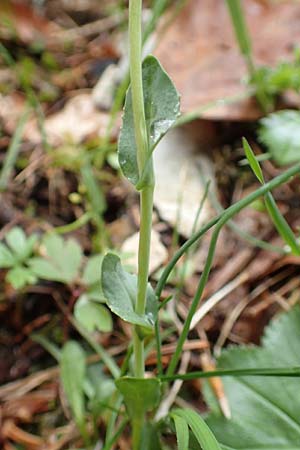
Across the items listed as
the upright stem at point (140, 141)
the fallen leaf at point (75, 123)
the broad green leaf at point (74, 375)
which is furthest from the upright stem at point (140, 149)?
the fallen leaf at point (75, 123)

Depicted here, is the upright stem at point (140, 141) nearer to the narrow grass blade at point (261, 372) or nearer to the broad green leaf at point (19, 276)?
the narrow grass blade at point (261, 372)

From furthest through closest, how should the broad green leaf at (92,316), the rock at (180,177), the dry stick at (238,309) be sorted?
the rock at (180,177)
the dry stick at (238,309)
the broad green leaf at (92,316)

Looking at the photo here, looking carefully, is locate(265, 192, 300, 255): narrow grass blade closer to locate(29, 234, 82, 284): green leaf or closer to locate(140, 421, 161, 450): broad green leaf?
locate(140, 421, 161, 450): broad green leaf

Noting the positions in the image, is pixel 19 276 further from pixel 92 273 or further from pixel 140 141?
pixel 140 141

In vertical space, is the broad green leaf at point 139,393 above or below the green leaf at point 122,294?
below

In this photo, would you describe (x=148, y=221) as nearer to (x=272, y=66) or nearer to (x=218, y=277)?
(x=218, y=277)

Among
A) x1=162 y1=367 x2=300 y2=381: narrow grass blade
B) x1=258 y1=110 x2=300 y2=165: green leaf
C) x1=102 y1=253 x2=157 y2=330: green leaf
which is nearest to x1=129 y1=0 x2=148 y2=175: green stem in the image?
x1=102 y1=253 x2=157 y2=330: green leaf
